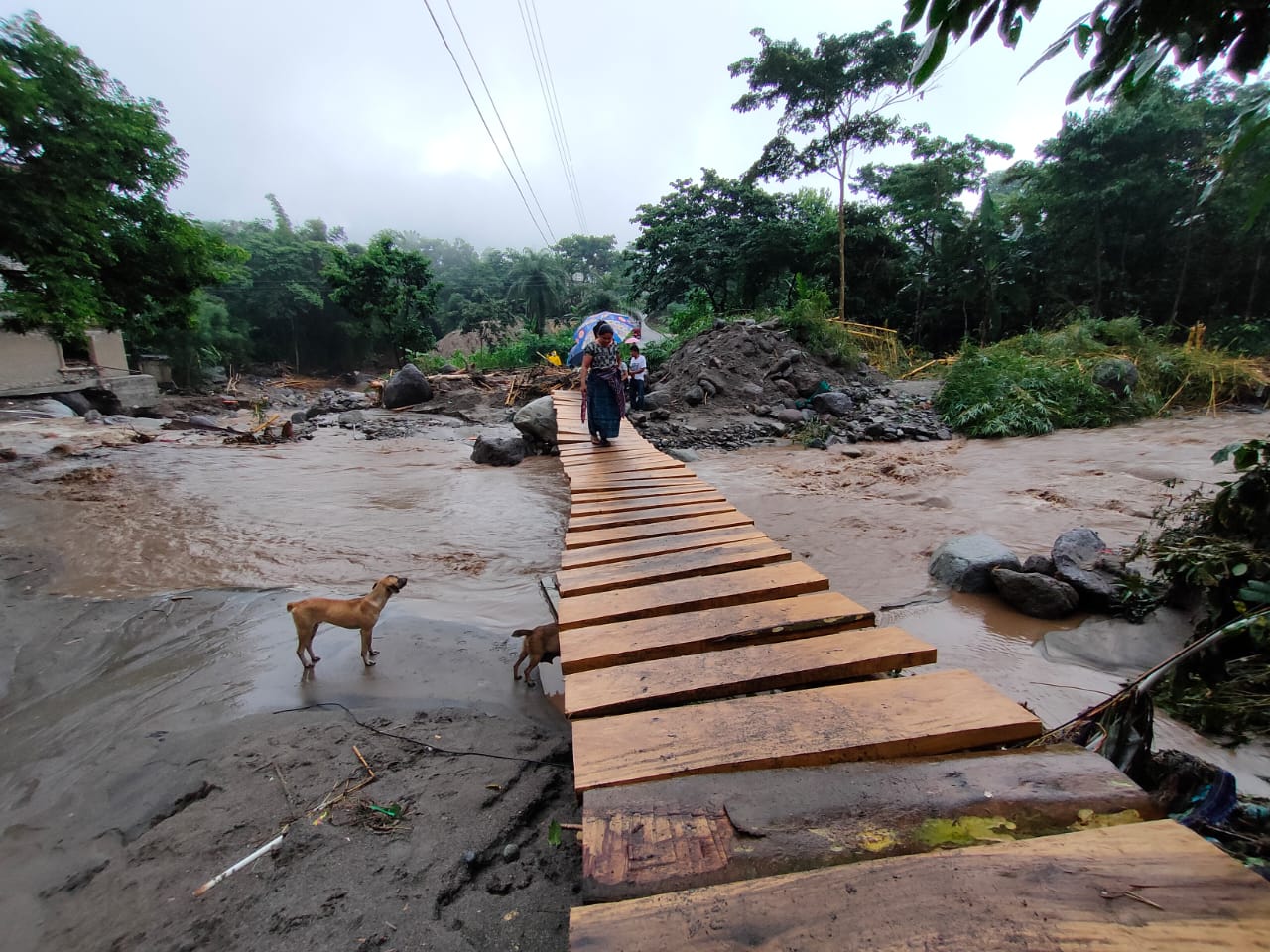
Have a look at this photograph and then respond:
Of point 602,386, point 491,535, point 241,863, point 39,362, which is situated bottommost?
point 491,535

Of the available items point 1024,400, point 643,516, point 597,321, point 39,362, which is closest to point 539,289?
point 597,321

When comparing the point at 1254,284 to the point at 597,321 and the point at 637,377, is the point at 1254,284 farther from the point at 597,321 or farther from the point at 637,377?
the point at 597,321

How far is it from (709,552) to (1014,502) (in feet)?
16.1

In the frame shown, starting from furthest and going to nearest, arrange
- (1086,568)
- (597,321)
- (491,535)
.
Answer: (597,321) → (491,535) → (1086,568)

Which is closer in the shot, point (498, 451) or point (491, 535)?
point (491, 535)

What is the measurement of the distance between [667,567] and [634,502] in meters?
1.39

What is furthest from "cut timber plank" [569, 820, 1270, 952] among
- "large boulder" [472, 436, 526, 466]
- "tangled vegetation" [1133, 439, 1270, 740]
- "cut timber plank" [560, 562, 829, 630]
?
"large boulder" [472, 436, 526, 466]

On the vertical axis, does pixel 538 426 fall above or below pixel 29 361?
below

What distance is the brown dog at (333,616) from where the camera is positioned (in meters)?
2.95

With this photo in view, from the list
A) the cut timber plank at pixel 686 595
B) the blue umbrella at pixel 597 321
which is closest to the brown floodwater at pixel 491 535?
the cut timber plank at pixel 686 595

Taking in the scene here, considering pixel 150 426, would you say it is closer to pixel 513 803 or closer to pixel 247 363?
pixel 513 803

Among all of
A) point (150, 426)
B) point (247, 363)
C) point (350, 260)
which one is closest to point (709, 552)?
point (150, 426)

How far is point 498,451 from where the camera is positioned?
930cm

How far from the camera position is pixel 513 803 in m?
2.01
